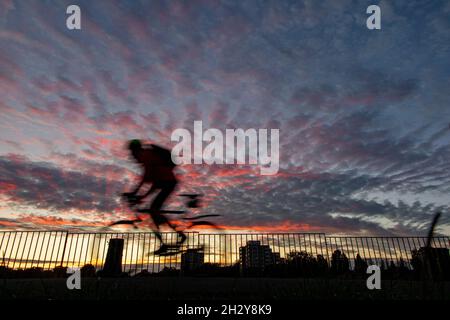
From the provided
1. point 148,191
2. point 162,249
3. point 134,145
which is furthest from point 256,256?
point 134,145

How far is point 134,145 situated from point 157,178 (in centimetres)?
116

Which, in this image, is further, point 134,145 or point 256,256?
point 256,256

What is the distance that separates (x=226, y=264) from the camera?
47.8ft

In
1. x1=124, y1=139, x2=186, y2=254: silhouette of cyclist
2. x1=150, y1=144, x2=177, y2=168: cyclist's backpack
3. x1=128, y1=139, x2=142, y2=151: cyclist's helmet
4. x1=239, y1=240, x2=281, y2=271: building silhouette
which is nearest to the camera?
x1=128, y1=139, x2=142, y2=151: cyclist's helmet

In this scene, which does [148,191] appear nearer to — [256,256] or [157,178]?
[157,178]

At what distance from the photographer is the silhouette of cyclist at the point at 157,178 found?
8.48 m

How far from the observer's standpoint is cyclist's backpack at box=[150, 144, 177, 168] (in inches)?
339

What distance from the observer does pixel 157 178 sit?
866 cm

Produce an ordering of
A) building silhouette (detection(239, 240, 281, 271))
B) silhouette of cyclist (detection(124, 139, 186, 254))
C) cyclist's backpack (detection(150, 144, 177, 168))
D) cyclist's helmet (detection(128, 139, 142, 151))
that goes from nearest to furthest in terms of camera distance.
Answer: cyclist's helmet (detection(128, 139, 142, 151))
silhouette of cyclist (detection(124, 139, 186, 254))
cyclist's backpack (detection(150, 144, 177, 168))
building silhouette (detection(239, 240, 281, 271))

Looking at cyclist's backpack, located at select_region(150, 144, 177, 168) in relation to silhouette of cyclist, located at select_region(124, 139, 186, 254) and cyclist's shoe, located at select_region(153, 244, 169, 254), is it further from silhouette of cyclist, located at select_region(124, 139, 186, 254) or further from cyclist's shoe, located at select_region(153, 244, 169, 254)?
cyclist's shoe, located at select_region(153, 244, 169, 254)

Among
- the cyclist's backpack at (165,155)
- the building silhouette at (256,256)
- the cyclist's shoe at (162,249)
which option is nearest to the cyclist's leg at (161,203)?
the cyclist's shoe at (162,249)

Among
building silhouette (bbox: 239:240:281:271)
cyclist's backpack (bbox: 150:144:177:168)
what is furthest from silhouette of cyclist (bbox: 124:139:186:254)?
building silhouette (bbox: 239:240:281:271)
